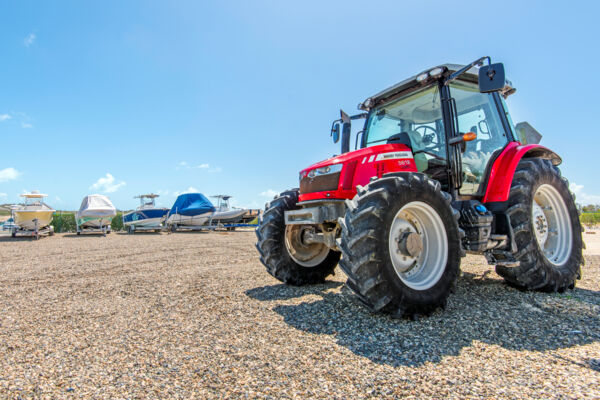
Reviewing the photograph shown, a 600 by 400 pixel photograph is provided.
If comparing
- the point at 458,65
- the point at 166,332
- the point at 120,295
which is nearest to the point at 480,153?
the point at 458,65

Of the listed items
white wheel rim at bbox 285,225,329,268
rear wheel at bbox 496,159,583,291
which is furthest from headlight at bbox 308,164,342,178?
rear wheel at bbox 496,159,583,291

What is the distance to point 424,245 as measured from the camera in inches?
127

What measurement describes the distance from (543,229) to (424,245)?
201 centimetres

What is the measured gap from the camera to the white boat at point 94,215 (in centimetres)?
1497

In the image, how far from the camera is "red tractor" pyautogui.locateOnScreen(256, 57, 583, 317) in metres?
2.76

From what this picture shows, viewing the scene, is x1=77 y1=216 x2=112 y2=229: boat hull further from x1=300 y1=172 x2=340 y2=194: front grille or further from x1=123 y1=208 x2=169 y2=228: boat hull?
x1=300 y1=172 x2=340 y2=194: front grille

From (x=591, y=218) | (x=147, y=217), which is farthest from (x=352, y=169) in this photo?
(x=591, y=218)

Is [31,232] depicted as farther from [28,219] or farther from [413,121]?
[413,121]

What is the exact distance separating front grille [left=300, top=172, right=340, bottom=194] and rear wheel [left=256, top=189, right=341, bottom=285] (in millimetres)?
512

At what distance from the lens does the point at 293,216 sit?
12.6 ft

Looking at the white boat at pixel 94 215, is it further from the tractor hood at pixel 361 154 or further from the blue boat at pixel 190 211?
the tractor hood at pixel 361 154

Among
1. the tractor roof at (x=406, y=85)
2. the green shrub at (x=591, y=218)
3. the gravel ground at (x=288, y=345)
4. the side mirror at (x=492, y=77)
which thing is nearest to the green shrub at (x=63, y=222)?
the gravel ground at (x=288, y=345)

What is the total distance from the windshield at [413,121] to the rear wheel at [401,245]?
43.4 inches

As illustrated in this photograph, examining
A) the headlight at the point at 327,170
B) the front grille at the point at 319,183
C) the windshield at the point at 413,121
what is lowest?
the front grille at the point at 319,183
